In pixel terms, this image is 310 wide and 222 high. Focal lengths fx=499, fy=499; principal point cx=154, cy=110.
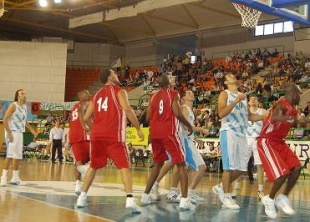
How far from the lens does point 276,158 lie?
706 cm

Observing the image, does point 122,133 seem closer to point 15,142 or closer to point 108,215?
point 108,215

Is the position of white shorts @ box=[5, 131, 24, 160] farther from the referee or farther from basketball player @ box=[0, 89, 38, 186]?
the referee

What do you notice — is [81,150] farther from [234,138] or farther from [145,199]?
[234,138]

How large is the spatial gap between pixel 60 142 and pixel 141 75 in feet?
49.9

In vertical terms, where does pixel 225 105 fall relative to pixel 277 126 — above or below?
above

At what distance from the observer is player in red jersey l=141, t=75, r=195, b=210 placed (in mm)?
7430

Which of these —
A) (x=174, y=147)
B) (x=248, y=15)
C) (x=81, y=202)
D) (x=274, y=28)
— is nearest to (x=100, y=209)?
(x=81, y=202)

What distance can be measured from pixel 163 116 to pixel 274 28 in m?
24.7

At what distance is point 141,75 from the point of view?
36.5 metres

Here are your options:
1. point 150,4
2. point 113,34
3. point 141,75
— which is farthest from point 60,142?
point 113,34

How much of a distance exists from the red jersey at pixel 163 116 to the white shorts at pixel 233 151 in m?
0.84

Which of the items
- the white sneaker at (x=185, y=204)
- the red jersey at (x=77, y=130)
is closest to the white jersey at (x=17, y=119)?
the red jersey at (x=77, y=130)

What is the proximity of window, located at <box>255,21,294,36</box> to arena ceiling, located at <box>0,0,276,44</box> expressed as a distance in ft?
2.70

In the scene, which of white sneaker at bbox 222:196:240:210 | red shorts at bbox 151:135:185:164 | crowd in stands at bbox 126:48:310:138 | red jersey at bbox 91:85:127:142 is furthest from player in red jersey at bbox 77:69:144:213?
crowd in stands at bbox 126:48:310:138
